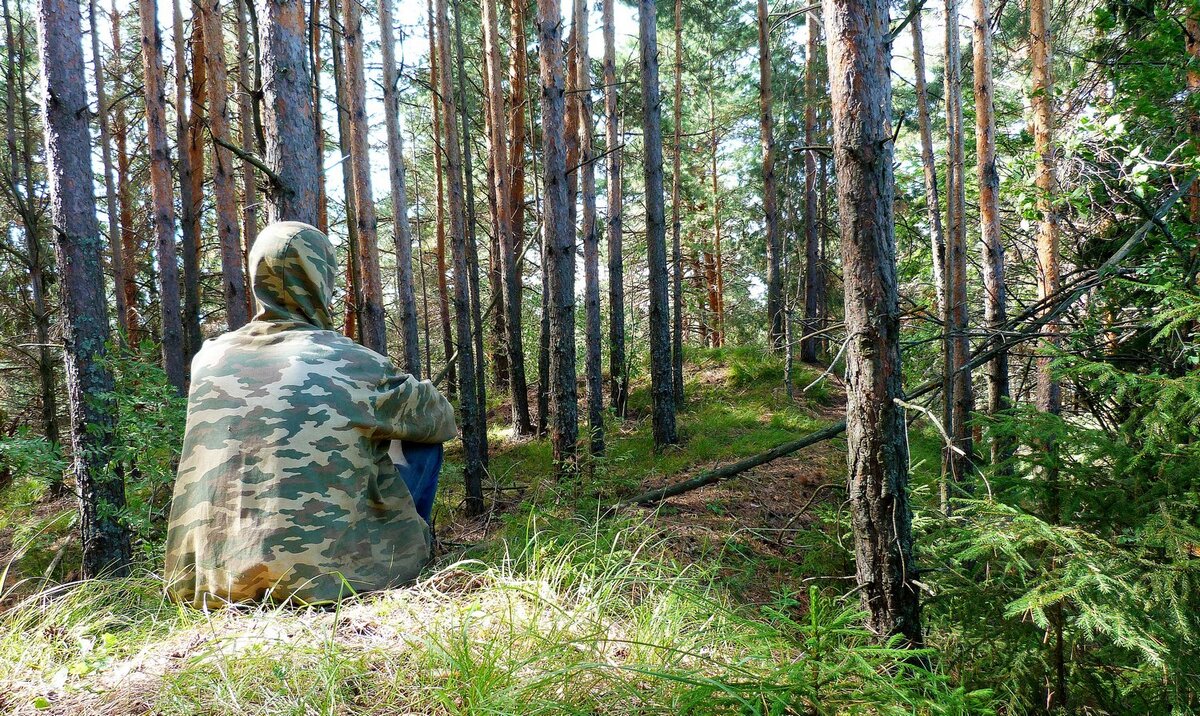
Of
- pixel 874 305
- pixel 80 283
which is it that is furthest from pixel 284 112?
pixel 874 305

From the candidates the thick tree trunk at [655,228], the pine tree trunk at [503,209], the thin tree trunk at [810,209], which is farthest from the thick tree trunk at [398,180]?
the thin tree trunk at [810,209]

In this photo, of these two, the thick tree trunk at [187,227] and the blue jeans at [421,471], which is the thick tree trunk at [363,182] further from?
the blue jeans at [421,471]

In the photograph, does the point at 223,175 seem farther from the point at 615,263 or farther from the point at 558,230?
the point at 615,263

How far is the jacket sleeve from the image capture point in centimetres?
260

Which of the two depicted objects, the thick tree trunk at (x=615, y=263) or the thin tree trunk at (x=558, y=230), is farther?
the thick tree trunk at (x=615, y=263)

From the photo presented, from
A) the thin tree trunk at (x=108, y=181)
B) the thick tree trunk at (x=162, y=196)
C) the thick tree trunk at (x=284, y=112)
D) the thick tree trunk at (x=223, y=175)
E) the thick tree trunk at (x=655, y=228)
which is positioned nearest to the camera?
the thick tree trunk at (x=284, y=112)

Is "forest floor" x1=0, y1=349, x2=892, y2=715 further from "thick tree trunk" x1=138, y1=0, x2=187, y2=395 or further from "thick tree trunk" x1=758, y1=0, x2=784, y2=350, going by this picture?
"thick tree trunk" x1=758, y1=0, x2=784, y2=350

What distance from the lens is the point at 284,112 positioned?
12.9ft

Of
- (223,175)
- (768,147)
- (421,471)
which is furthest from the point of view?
→ (768,147)

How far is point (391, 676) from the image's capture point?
5.79 feet

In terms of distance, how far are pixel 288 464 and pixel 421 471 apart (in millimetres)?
630

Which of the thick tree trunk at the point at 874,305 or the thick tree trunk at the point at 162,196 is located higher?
the thick tree trunk at the point at 162,196

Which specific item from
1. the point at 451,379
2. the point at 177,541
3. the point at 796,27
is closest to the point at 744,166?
the point at 796,27

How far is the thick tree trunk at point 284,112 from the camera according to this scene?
3.90 metres
